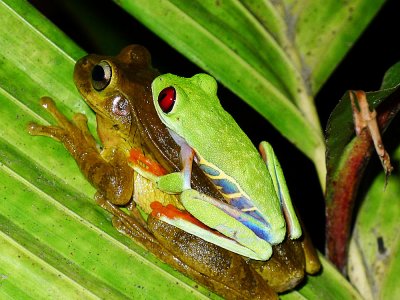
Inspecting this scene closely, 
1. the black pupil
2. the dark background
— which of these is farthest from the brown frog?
the dark background

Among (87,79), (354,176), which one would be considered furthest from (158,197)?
(354,176)

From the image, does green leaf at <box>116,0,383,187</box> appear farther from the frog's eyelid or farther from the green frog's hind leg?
the frog's eyelid

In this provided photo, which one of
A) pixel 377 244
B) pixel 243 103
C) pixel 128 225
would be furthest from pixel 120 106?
pixel 377 244

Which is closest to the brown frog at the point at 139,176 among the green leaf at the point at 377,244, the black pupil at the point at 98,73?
the black pupil at the point at 98,73

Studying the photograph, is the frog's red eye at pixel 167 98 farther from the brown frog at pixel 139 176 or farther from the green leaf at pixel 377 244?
the green leaf at pixel 377 244

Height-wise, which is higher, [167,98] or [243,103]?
[167,98]

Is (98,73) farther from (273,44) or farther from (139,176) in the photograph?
(273,44)
